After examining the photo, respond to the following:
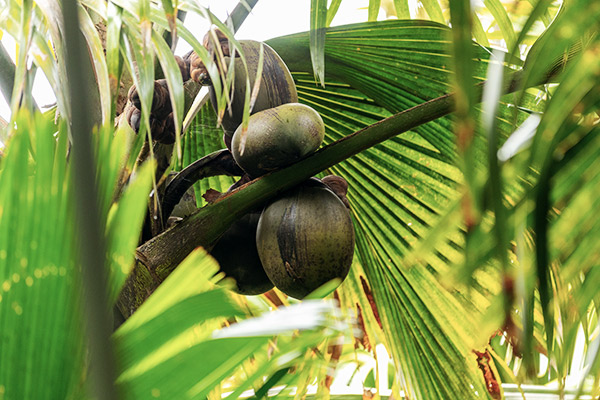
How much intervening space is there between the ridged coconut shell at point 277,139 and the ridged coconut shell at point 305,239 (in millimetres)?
47

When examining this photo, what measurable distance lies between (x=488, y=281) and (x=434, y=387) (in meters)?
0.19

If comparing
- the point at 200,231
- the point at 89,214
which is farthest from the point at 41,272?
the point at 200,231

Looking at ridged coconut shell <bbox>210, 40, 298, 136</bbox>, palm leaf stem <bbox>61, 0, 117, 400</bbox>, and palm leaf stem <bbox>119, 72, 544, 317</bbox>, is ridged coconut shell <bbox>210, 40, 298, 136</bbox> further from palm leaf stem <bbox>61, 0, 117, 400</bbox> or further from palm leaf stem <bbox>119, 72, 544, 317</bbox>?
palm leaf stem <bbox>61, 0, 117, 400</bbox>

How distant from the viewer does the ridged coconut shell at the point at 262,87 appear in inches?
29.6

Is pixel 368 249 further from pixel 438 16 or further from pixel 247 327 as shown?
pixel 247 327

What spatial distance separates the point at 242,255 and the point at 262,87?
213 millimetres

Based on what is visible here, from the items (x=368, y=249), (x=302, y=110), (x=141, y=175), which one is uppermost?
(x=141, y=175)

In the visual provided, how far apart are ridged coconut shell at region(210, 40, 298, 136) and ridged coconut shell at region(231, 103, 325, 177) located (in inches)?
2.0

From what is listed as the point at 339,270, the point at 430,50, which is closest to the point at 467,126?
the point at 339,270

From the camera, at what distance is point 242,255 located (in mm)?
765

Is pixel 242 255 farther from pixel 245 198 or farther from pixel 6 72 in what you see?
pixel 6 72

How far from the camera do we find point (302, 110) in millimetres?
710

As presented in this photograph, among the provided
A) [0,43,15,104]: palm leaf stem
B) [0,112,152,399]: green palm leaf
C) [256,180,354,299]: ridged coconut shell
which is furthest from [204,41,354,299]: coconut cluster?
[0,112,152,399]: green palm leaf

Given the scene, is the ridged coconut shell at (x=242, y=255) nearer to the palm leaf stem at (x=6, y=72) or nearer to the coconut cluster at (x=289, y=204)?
the coconut cluster at (x=289, y=204)
